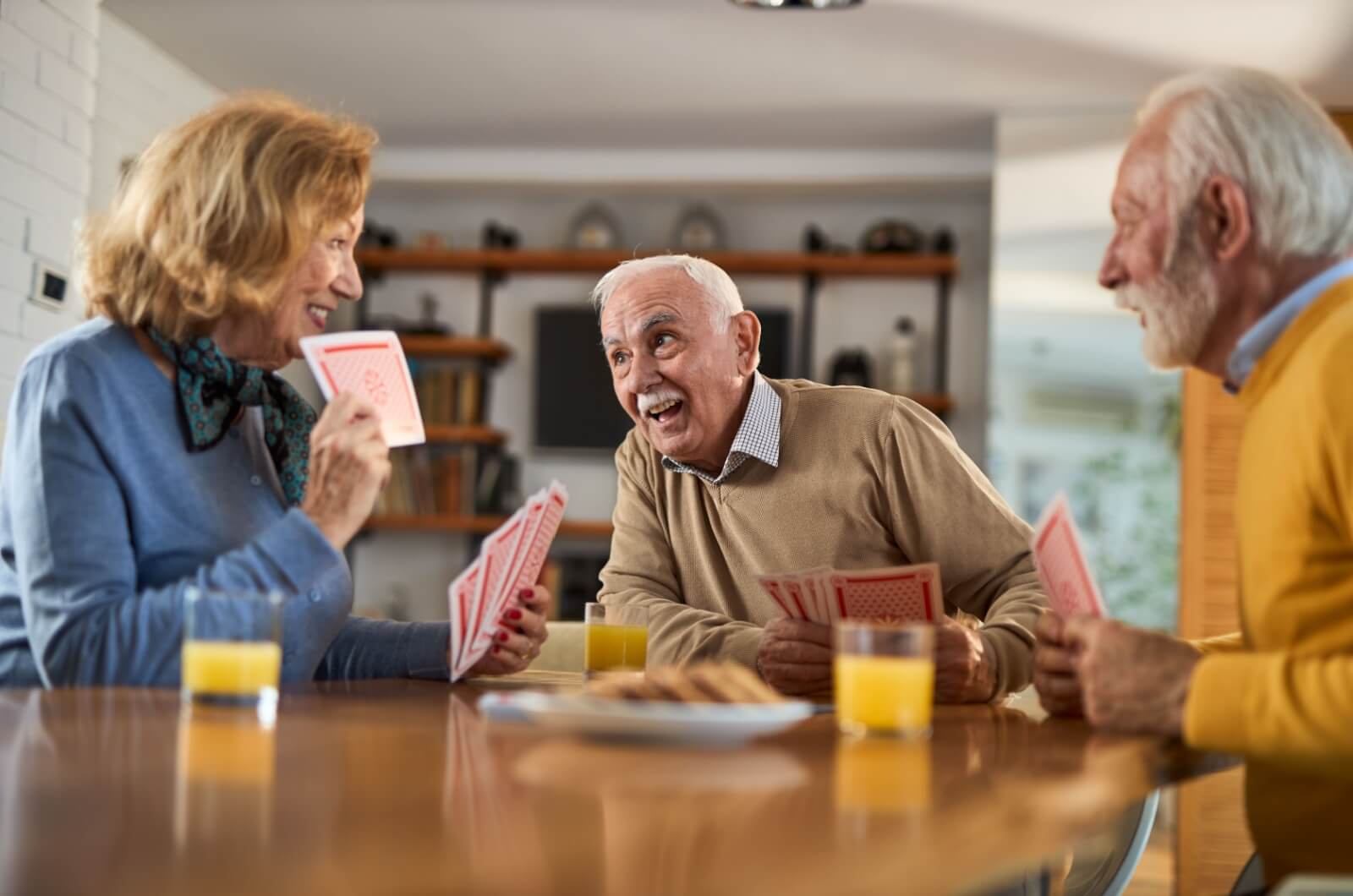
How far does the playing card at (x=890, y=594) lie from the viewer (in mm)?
1636

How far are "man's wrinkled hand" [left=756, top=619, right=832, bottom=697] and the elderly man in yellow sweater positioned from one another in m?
0.31

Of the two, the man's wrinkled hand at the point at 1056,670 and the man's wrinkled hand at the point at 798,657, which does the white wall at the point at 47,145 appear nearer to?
the man's wrinkled hand at the point at 798,657

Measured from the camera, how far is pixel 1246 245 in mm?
1385

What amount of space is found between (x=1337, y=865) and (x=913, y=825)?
2.05ft

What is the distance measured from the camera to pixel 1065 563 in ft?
4.71

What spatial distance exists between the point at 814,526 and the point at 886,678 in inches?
40.2

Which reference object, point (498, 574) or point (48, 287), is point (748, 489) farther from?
point (48, 287)

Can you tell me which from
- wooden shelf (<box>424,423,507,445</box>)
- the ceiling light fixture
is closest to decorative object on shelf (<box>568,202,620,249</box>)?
wooden shelf (<box>424,423,507,445</box>)

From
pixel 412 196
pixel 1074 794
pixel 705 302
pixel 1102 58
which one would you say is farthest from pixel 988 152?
pixel 1074 794

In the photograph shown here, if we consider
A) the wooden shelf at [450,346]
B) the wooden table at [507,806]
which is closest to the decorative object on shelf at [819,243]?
the wooden shelf at [450,346]

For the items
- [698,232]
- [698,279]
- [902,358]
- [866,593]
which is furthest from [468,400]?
[866,593]

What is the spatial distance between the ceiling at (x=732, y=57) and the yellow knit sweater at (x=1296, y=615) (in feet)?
12.2

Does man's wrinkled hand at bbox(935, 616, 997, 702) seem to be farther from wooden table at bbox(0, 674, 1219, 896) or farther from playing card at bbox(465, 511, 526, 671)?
playing card at bbox(465, 511, 526, 671)

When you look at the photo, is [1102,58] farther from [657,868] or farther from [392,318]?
[657,868]
